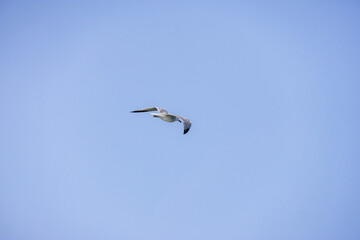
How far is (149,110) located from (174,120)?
1843 millimetres

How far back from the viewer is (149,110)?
1655cm

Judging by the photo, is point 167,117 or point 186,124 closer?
point 186,124

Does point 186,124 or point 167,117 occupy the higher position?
point 167,117

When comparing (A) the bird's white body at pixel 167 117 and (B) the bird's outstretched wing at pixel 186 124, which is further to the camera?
Answer: (A) the bird's white body at pixel 167 117

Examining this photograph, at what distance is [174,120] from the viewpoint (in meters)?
16.3

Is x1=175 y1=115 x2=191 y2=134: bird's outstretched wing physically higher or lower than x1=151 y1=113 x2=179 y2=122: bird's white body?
lower

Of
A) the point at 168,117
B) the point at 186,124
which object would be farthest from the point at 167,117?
the point at 186,124

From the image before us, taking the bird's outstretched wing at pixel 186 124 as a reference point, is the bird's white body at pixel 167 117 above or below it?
above

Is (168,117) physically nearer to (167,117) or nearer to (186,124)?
(167,117)

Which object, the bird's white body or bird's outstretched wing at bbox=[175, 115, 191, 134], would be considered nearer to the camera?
bird's outstretched wing at bbox=[175, 115, 191, 134]
